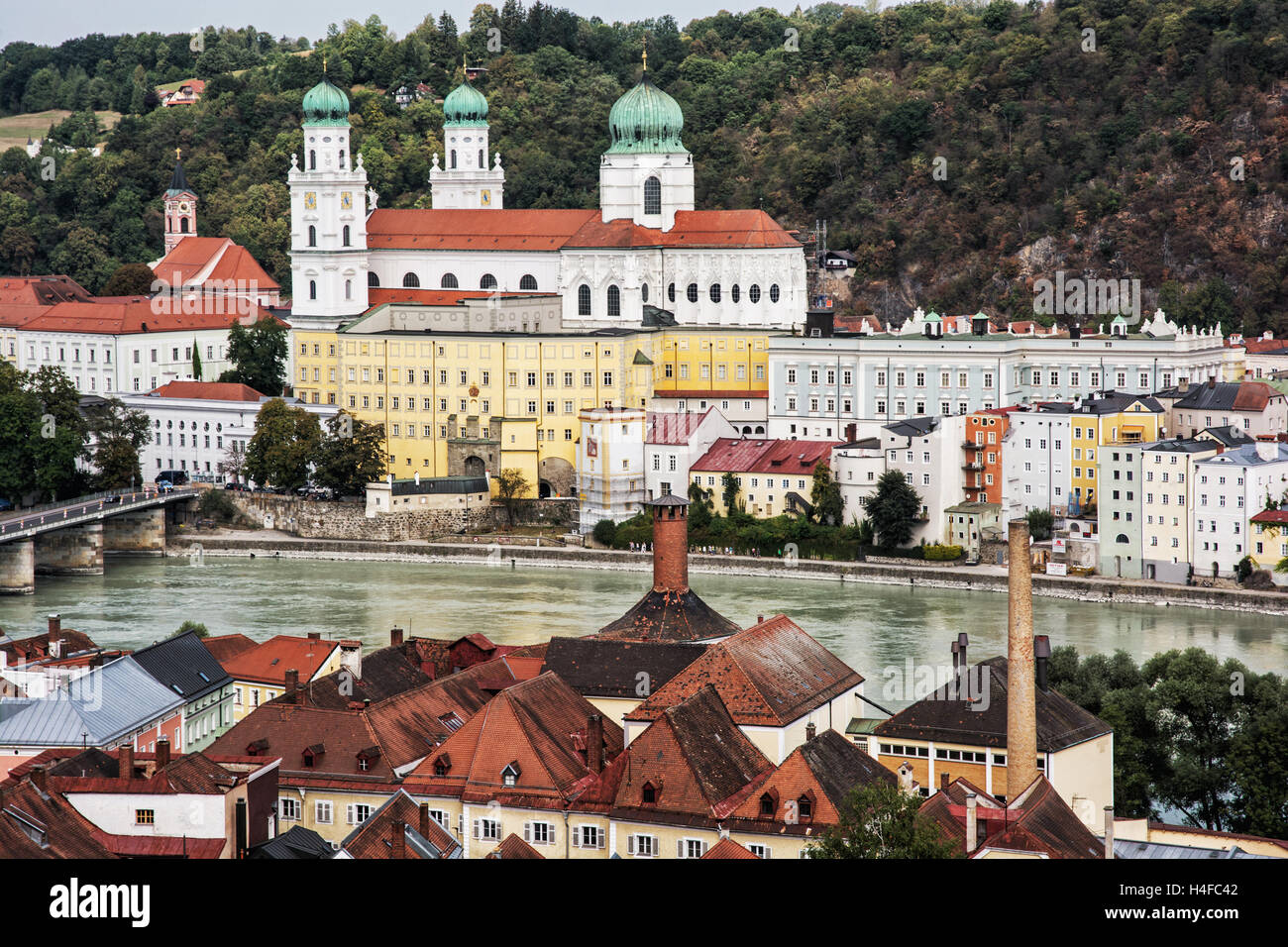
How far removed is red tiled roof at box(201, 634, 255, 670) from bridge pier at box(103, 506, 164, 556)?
54.4 feet

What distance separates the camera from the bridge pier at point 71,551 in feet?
116

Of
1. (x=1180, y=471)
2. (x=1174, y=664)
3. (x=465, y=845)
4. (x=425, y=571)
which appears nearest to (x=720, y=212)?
(x=425, y=571)

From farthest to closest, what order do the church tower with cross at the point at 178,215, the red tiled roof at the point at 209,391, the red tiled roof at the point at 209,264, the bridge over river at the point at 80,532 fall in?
the church tower with cross at the point at 178,215
the red tiled roof at the point at 209,264
the red tiled roof at the point at 209,391
the bridge over river at the point at 80,532

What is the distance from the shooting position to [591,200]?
186 feet

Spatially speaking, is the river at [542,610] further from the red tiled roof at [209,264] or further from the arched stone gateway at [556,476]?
the red tiled roof at [209,264]

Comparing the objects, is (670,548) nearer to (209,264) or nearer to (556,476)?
(556,476)

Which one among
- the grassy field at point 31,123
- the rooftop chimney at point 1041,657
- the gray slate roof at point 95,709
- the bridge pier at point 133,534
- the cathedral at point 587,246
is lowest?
the gray slate roof at point 95,709

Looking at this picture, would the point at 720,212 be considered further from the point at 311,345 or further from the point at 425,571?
the point at 425,571

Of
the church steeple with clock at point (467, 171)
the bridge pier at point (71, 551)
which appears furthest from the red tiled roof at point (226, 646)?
the church steeple with clock at point (467, 171)

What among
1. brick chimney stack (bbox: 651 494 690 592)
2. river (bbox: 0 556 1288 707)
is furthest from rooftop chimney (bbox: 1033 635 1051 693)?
river (bbox: 0 556 1288 707)

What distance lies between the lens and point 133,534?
3769 cm

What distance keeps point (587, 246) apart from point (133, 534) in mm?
10952

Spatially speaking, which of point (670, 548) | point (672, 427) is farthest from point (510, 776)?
point (672, 427)

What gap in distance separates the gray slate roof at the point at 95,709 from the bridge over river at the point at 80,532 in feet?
52.4
